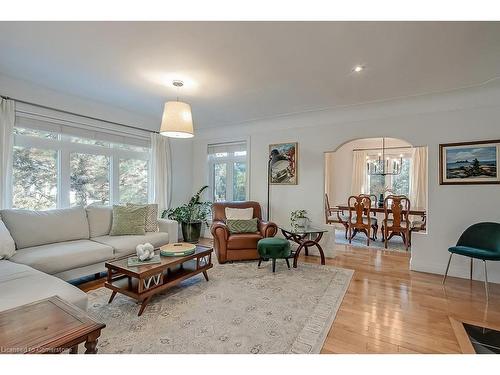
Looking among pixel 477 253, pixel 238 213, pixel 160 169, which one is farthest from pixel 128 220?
pixel 477 253

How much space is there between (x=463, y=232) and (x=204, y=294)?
330cm

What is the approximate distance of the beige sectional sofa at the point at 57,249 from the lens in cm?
173

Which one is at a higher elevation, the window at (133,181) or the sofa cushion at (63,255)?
the window at (133,181)

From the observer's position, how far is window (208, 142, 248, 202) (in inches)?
199

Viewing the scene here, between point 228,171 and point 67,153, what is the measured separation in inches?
110

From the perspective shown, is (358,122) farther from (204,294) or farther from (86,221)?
(86,221)

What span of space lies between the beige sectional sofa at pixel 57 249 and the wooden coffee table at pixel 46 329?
436mm

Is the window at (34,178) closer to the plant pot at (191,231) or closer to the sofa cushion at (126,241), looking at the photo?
the sofa cushion at (126,241)

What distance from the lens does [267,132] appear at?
464 centimetres

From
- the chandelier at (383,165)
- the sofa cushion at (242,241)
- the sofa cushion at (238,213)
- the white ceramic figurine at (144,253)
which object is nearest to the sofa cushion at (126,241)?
the white ceramic figurine at (144,253)

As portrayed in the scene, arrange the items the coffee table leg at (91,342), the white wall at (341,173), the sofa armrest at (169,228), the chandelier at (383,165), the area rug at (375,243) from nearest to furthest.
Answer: the coffee table leg at (91,342)
the sofa armrest at (169,228)
the area rug at (375,243)
the chandelier at (383,165)
the white wall at (341,173)

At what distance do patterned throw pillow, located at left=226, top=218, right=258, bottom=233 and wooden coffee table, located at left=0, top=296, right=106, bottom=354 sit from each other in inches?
105

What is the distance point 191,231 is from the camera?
15.9 ft
